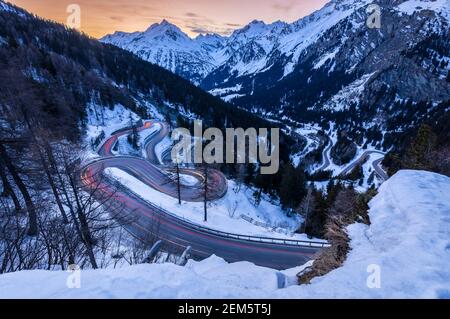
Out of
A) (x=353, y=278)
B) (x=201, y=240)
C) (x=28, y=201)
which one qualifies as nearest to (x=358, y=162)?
(x=201, y=240)

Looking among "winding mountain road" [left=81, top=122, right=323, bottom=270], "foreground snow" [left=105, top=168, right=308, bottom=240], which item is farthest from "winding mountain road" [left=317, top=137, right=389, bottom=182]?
"winding mountain road" [left=81, top=122, right=323, bottom=270]

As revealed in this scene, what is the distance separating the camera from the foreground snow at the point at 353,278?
159 inches

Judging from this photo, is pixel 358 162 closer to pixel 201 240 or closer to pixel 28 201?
pixel 201 240

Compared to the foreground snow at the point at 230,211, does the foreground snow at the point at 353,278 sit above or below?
above

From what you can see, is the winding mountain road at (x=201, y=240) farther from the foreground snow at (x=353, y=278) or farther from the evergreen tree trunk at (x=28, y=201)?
the foreground snow at (x=353, y=278)

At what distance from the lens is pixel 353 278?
448 centimetres

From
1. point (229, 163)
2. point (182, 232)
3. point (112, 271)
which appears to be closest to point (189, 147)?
point (229, 163)

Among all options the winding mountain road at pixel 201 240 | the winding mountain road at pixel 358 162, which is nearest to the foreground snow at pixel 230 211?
the winding mountain road at pixel 201 240

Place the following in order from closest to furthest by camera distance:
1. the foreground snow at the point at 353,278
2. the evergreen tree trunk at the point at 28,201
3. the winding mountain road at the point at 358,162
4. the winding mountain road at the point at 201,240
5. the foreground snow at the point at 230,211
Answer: the foreground snow at the point at 353,278, the evergreen tree trunk at the point at 28,201, the winding mountain road at the point at 201,240, the foreground snow at the point at 230,211, the winding mountain road at the point at 358,162

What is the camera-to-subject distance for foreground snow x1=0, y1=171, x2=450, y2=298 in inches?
159

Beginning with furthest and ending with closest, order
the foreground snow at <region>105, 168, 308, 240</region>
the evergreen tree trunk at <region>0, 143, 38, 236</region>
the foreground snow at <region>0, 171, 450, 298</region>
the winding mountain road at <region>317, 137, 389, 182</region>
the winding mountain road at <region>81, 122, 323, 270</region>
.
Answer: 1. the winding mountain road at <region>317, 137, 389, 182</region>
2. the foreground snow at <region>105, 168, 308, 240</region>
3. the winding mountain road at <region>81, 122, 323, 270</region>
4. the evergreen tree trunk at <region>0, 143, 38, 236</region>
5. the foreground snow at <region>0, 171, 450, 298</region>

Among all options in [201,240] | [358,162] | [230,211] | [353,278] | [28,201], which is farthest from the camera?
[358,162]

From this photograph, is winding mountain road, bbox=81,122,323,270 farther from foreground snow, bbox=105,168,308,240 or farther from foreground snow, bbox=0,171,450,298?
foreground snow, bbox=0,171,450,298
